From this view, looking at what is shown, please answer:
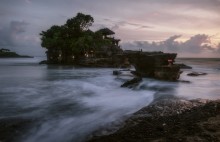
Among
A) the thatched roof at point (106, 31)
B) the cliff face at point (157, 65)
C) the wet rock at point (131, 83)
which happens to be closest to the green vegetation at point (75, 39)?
the thatched roof at point (106, 31)

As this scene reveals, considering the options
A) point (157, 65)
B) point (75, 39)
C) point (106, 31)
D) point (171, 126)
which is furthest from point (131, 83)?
point (106, 31)

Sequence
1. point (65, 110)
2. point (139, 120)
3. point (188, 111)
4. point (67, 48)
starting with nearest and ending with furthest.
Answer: point (139, 120)
point (188, 111)
point (65, 110)
point (67, 48)

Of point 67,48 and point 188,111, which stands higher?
point 67,48

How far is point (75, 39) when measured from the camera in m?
60.2

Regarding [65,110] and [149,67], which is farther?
[149,67]

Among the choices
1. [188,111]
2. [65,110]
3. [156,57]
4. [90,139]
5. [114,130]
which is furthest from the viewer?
[156,57]

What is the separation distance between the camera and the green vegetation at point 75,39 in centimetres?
5803

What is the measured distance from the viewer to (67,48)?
6341cm

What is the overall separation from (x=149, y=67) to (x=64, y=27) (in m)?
41.2

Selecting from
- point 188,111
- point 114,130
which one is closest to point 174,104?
point 188,111

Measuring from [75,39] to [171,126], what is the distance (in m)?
54.1

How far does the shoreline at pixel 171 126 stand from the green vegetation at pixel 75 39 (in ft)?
156

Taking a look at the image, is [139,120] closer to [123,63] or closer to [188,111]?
[188,111]

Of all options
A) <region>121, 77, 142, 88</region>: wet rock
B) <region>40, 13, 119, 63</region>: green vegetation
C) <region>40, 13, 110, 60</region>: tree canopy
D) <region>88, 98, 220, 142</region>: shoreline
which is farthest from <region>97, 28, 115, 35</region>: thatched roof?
<region>88, 98, 220, 142</region>: shoreline
